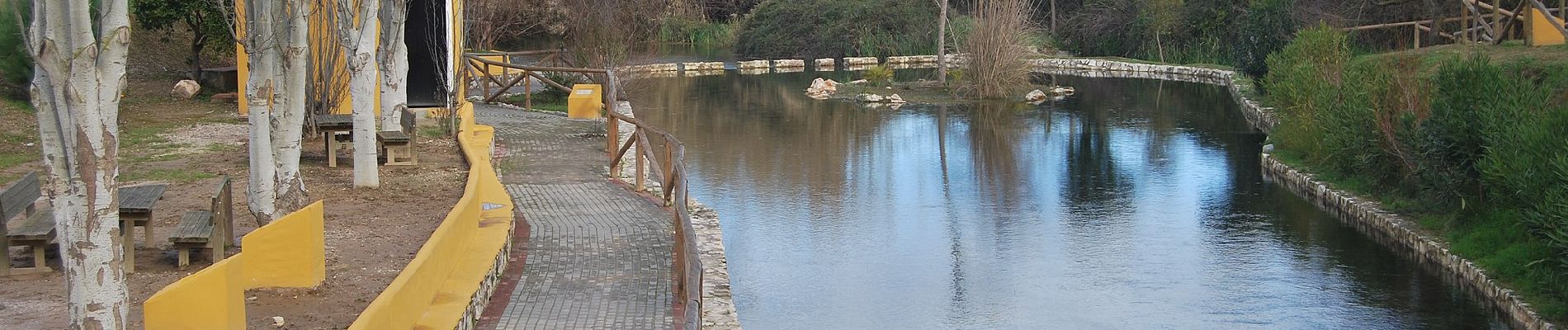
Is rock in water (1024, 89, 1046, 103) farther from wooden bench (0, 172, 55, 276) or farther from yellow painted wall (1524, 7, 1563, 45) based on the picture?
wooden bench (0, 172, 55, 276)

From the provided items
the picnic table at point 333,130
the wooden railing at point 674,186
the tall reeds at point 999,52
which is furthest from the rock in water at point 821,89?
the picnic table at point 333,130

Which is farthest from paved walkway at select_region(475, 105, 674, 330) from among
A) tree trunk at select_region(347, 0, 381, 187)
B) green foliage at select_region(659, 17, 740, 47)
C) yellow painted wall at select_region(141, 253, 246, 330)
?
green foliage at select_region(659, 17, 740, 47)

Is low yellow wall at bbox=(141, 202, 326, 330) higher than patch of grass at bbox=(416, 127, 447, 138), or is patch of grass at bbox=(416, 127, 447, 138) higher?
patch of grass at bbox=(416, 127, 447, 138)

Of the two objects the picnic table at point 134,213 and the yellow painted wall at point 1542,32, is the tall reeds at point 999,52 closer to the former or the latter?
the yellow painted wall at point 1542,32

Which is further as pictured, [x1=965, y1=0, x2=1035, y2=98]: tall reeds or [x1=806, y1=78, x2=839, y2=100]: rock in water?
[x1=806, y1=78, x2=839, y2=100]: rock in water

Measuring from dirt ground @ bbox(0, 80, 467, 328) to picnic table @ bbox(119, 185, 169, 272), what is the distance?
11cm

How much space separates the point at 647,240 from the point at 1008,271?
312 centimetres

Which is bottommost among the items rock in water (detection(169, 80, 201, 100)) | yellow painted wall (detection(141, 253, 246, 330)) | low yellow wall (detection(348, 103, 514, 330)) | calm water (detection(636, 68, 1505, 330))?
calm water (detection(636, 68, 1505, 330))

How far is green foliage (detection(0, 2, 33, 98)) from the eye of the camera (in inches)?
676

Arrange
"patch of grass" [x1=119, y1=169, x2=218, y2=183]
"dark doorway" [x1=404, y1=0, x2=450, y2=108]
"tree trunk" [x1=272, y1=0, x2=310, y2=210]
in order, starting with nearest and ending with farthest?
"tree trunk" [x1=272, y1=0, x2=310, y2=210] < "patch of grass" [x1=119, y1=169, x2=218, y2=183] < "dark doorway" [x1=404, y1=0, x2=450, y2=108]

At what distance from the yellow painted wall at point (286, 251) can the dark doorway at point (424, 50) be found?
12.4 meters

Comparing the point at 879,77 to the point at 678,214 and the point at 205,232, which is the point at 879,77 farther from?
the point at 205,232

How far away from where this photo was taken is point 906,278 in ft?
40.5

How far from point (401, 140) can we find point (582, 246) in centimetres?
284
